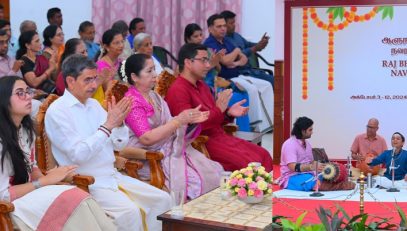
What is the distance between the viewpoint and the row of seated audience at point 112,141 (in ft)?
8.09

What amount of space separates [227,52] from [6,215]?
3.69 m

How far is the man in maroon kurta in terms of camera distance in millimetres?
3514

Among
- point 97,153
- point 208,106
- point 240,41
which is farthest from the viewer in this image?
point 240,41

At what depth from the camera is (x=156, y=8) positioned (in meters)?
7.44

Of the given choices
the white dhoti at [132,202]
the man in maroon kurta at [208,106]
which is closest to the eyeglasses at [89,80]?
the white dhoti at [132,202]

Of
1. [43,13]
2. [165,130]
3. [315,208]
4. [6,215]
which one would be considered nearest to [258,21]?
[43,13]

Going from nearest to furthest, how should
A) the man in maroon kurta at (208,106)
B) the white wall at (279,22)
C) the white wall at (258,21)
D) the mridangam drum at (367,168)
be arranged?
1. the white wall at (279,22)
2. the mridangam drum at (367,168)
3. the man in maroon kurta at (208,106)
4. the white wall at (258,21)

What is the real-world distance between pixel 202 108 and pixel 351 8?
2.14m

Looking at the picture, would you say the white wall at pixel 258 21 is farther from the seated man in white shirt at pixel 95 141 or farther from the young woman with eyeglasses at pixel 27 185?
the young woman with eyeglasses at pixel 27 185

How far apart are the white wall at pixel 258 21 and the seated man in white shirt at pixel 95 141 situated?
4.06m

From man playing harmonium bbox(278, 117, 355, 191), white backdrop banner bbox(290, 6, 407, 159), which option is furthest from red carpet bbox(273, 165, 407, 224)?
white backdrop banner bbox(290, 6, 407, 159)

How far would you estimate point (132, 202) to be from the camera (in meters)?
2.83

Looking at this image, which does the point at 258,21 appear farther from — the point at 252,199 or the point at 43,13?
the point at 252,199

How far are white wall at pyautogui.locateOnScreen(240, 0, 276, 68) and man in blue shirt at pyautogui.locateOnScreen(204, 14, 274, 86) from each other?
102 centimetres
